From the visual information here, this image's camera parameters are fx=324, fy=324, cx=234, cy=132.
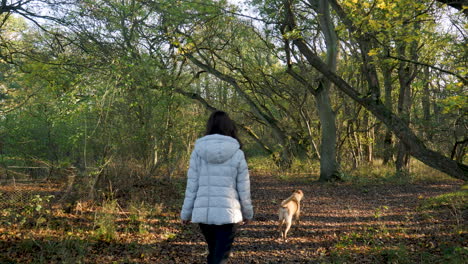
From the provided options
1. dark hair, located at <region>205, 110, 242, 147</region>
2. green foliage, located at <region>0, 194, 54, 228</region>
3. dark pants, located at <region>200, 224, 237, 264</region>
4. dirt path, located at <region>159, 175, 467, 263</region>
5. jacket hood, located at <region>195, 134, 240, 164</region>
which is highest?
dark hair, located at <region>205, 110, 242, 147</region>

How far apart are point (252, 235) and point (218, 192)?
3434 millimetres

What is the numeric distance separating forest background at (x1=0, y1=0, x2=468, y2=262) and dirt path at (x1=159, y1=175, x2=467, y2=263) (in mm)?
1411

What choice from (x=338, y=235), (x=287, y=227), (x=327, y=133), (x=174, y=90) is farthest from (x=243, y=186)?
(x=327, y=133)

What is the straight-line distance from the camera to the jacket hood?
10.1 ft

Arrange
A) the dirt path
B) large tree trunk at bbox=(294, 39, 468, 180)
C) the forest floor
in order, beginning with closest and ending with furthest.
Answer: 1. the forest floor
2. the dirt path
3. large tree trunk at bbox=(294, 39, 468, 180)

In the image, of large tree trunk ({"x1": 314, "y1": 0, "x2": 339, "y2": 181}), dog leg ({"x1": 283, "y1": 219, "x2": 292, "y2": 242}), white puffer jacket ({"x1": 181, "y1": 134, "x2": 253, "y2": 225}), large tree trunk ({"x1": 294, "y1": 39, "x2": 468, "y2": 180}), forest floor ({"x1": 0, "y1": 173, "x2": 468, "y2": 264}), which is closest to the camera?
white puffer jacket ({"x1": 181, "y1": 134, "x2": 253, "y2": 225})

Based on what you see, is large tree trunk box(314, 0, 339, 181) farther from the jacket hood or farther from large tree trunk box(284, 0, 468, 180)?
the jacket hood

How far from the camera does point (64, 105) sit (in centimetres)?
622

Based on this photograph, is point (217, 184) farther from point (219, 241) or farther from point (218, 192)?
point (219, 241)

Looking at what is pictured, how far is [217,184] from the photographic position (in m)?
3.11

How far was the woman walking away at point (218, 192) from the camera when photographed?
307 centimetres

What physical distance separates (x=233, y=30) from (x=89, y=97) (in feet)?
30.2

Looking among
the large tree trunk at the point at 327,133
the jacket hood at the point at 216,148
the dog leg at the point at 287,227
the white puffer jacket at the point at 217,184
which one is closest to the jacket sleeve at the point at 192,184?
the white puffer jacket at the point at 217,184

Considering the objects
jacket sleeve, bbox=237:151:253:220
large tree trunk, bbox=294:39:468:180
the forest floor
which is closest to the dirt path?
the forest floor
